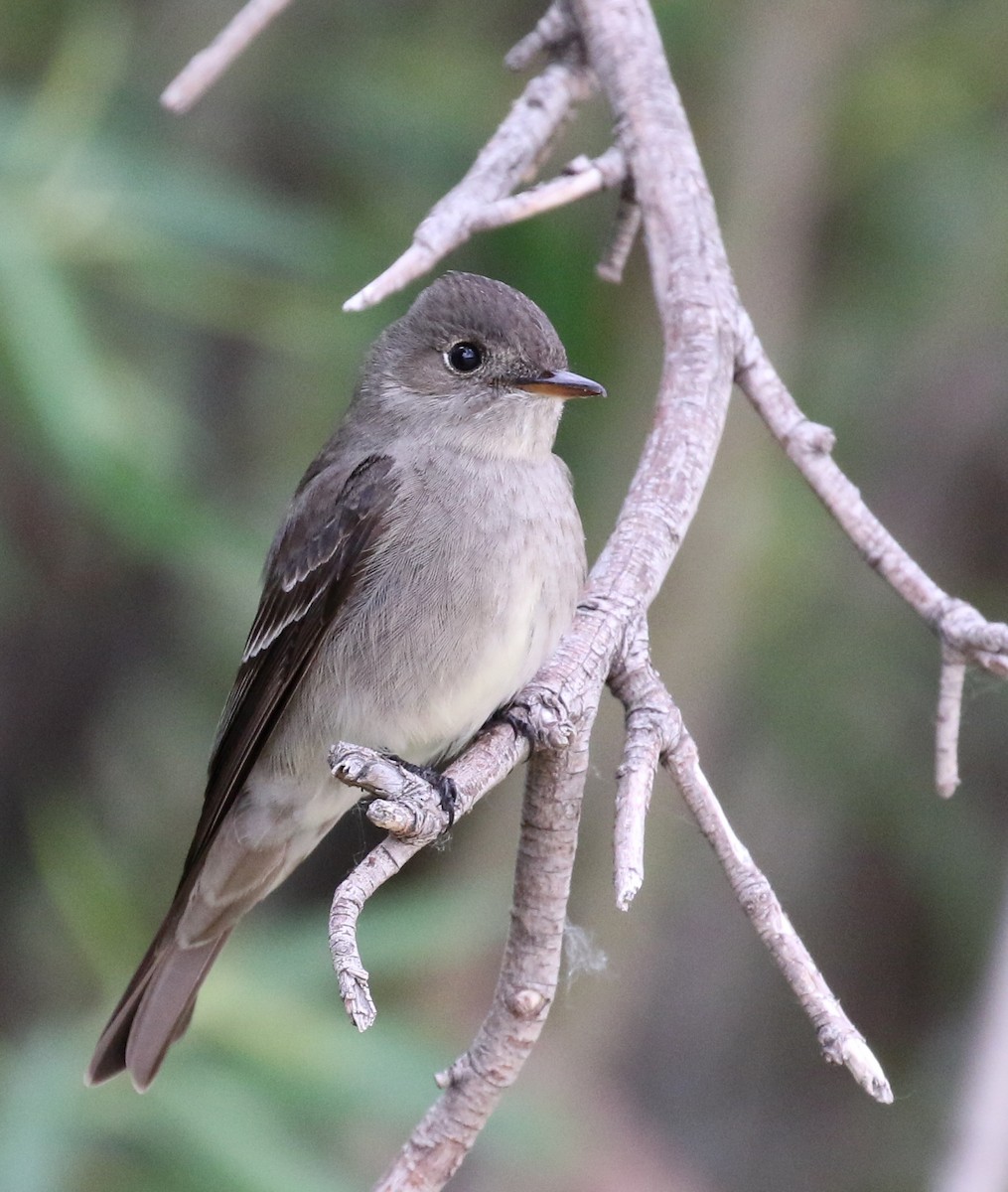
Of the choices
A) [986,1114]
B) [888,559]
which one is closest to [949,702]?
[888,559]

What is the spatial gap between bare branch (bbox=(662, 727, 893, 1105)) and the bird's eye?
4.59ft

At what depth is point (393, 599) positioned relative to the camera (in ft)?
10.3

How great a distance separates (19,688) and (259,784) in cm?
230

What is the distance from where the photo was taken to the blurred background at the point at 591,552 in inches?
159

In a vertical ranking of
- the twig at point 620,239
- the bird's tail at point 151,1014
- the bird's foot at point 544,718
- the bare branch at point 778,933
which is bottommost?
the bird's tail at point 151,1014

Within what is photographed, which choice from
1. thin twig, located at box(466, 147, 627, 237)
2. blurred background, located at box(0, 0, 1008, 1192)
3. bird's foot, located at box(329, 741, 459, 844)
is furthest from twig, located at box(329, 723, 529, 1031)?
blurred background, located at box(0, 0, 1008, 1192)

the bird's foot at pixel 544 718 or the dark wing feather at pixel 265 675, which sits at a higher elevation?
the bird's foot at pixel 544 718

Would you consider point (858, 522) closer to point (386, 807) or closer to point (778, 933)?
point (778, 933)

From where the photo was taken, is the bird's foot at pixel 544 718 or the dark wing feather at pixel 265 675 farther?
the dark wing feather at pixel 265 675

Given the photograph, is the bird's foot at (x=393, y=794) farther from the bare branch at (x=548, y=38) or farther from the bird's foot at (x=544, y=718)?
the bare branch at (x=548, y=38)

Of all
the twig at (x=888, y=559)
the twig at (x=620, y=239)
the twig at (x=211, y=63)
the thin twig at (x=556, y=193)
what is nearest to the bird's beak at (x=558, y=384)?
the twig at (x=620, y=239)

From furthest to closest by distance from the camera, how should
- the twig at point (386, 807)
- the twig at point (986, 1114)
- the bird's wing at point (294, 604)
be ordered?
the bird's wing at point (294, 604)
the twig at point (986, 1114)
the twig at point (386, 807)

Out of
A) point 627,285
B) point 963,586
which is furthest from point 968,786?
point 627,285

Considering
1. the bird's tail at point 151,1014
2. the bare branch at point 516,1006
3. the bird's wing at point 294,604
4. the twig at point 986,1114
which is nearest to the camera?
the bare branch at point 516,1006
